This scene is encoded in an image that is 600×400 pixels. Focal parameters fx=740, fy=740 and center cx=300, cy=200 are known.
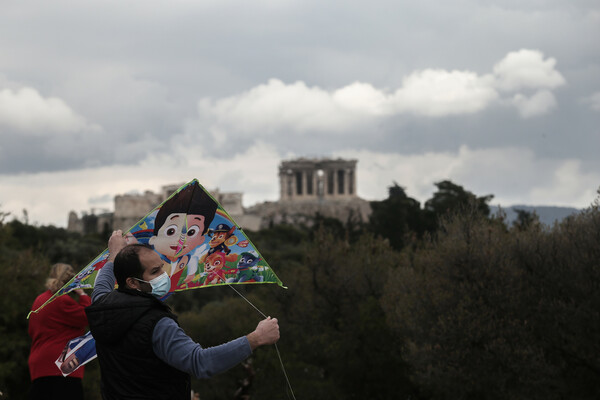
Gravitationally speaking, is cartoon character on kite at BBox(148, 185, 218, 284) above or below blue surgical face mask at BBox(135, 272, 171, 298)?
above

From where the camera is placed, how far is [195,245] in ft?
20.2

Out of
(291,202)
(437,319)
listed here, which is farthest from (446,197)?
(291,202)

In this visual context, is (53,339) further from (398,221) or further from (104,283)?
(398,221)

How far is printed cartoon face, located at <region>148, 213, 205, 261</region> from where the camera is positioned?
19.6ft

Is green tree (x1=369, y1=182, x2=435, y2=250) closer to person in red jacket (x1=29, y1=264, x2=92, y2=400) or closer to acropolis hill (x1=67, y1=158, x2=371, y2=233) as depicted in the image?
person in red jacket (x1=29, y1=264, x2=92, y2=400)

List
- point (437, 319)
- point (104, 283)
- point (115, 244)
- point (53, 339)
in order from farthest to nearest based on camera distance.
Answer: point (437, 319) → point (53, 339) → point (115, 244) → point (104, 283)

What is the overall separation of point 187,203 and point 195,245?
1.31 feet

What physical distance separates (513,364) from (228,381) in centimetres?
1228

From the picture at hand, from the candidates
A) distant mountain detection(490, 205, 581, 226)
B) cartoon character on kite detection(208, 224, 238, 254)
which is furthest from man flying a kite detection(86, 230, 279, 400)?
distant mountain detection(490, 205, 581, 226)

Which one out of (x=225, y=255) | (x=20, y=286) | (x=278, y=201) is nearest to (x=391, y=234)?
(x=20, y=286)

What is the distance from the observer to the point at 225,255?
624 cm

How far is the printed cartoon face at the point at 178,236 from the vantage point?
5977mm

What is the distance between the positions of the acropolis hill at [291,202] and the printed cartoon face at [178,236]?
106 m

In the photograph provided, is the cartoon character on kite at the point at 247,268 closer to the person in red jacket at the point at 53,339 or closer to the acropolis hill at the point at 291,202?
the person in red jacket at the point at 53,339
